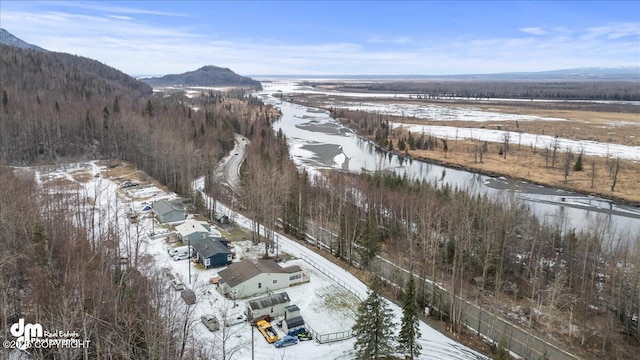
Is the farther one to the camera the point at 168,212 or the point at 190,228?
the point at 168,212

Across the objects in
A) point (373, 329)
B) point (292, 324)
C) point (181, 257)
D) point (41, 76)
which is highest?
point (41, 76)

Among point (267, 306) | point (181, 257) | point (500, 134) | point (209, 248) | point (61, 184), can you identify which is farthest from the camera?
point (500, 134)

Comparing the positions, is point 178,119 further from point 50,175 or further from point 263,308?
point 263,308

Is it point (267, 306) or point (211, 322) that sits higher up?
point (267, 306)

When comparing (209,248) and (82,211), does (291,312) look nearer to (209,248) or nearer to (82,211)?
(209,248)

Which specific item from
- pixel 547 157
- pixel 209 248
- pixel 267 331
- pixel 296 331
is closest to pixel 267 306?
pixel 267 331

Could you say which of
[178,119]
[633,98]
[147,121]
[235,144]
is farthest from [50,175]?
[633,98]
